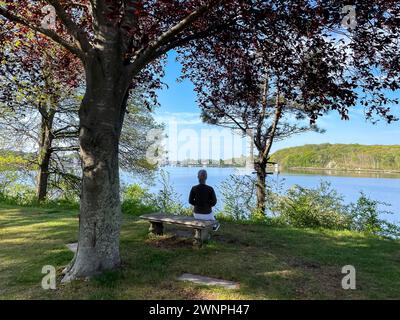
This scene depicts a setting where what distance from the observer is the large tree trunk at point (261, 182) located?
1493cm

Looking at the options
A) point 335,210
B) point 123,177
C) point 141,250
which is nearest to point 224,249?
point 141,250

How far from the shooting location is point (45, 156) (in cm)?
1827

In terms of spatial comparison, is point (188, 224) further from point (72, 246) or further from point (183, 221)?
point (72, 246)

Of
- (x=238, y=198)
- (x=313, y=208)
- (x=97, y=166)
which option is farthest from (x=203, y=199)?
(x=238, y=198)

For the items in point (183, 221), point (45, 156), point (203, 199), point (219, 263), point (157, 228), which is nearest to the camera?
point (219, 263)

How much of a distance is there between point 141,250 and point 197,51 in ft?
16.7

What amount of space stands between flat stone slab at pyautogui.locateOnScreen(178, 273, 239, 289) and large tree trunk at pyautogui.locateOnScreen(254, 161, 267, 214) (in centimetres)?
884

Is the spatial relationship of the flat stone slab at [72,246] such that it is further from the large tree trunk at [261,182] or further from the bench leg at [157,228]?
the large tree trunk at [261,182]

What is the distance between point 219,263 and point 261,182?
31.1 ft

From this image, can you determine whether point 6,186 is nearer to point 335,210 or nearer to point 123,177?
point 123,177

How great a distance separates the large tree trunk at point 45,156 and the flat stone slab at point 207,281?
46.9ft
